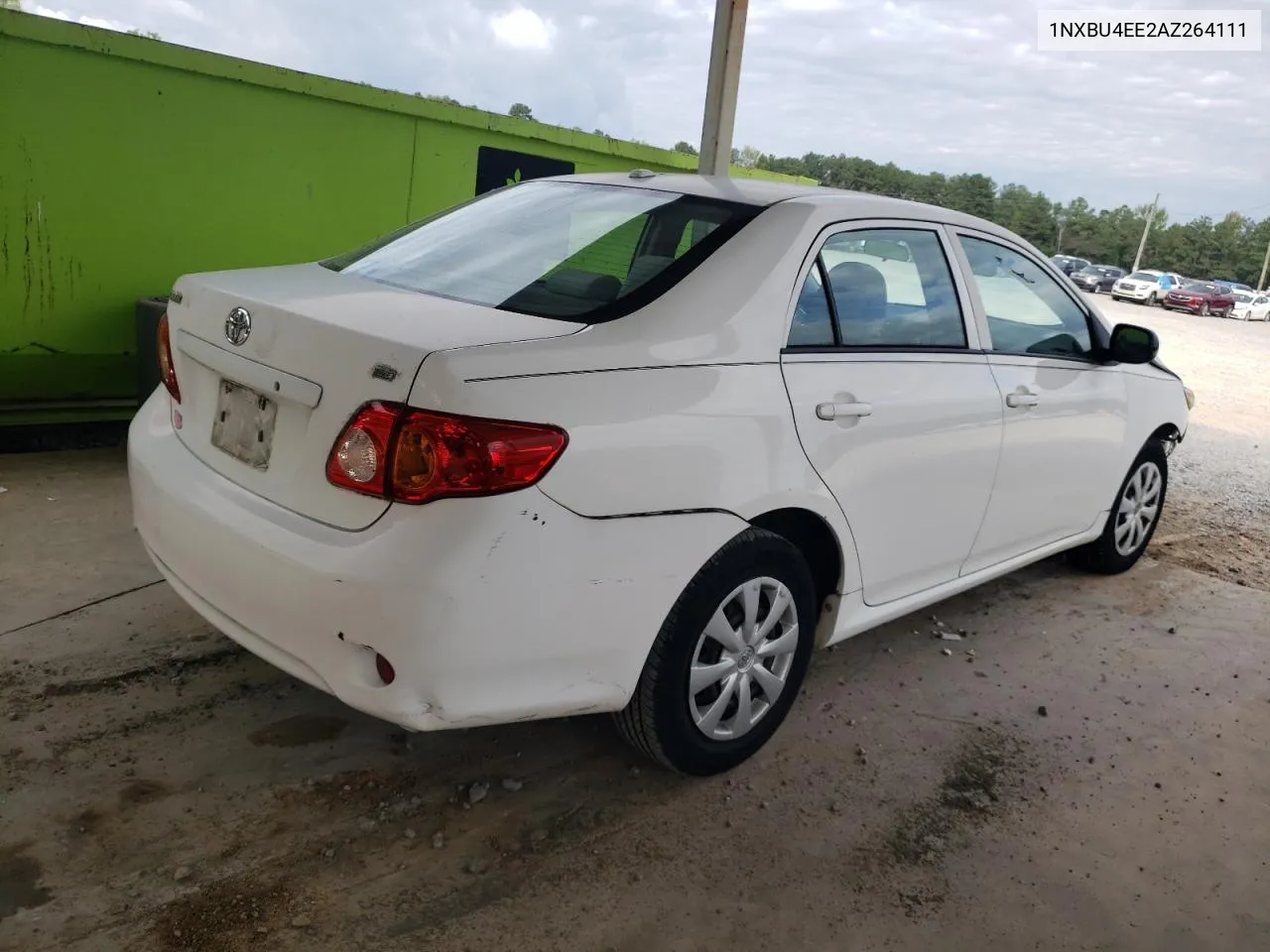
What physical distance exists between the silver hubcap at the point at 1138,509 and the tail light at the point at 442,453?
355cm

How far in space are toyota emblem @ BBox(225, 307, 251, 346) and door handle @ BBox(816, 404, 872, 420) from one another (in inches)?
57.1

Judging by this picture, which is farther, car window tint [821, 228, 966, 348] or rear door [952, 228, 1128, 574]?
rear door [952, 228, 1128, 574]

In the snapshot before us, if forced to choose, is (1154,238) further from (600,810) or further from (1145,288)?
(600,810)

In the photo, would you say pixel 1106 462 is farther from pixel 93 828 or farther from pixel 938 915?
pixel 93 828

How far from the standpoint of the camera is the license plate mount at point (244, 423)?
231 cm

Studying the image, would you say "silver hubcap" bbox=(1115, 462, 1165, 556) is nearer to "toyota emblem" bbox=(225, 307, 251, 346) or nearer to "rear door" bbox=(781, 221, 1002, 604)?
"rear door" bbox=(781, 221, 1002, 604)

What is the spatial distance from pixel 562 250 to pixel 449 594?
3.74ft

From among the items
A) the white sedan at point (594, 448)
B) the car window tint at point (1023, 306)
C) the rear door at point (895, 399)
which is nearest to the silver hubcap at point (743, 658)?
the white sedan at point (594, 448)

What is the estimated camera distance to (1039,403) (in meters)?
3.63

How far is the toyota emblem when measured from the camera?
238 cm

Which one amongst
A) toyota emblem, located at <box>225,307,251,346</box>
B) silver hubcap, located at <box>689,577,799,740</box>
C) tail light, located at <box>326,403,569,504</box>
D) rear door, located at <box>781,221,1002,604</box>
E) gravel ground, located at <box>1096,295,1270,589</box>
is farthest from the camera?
gravel ground, located at <box>1096,295,1270,589</box>

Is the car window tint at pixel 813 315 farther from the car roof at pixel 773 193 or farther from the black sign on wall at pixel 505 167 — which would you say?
the black sign on wall at pixel 505 167

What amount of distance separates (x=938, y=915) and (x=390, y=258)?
227cm

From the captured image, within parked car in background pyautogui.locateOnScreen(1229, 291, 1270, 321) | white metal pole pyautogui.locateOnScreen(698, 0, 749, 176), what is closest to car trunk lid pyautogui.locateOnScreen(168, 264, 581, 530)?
white metal pole pyautogui.locateOnScreen(698, 0, 749, 176)
